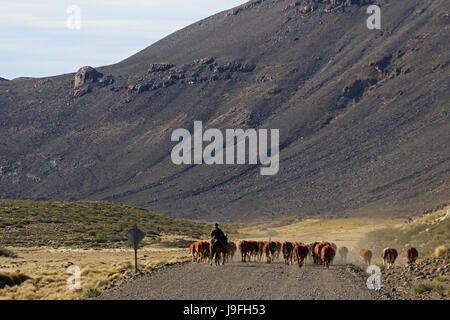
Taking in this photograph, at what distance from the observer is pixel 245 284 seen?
899 inches

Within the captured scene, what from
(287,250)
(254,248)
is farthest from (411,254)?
(254,248)

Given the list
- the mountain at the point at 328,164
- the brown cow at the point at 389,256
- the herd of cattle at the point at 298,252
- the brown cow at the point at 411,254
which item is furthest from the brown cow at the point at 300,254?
the mountain at the point at 328,164

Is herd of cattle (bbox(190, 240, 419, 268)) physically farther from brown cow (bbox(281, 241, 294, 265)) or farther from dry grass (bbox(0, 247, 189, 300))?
dry grass (bbox(0, 247, 189, 300))

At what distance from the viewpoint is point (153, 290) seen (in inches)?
846

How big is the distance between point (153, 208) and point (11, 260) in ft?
368

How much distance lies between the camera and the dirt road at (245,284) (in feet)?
65.1

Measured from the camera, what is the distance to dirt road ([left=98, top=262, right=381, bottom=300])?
65.1 ft

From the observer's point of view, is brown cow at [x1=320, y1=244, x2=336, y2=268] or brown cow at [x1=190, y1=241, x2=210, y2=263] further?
brown cow at [x1=190, y1=241, x2=210, y2=263]

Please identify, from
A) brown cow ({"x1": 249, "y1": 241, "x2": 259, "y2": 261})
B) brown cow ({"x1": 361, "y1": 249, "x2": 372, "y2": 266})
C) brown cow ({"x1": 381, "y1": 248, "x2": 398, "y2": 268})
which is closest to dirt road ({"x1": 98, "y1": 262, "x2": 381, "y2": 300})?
brown cow ({"x1": 381, "y1": 248, "x2": 398, "y2": 268})

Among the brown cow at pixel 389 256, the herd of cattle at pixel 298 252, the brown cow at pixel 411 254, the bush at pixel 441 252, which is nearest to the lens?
the bush at pixel 441 252

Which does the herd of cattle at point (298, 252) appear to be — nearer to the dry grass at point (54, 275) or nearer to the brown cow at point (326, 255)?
the brown cow at point (326, 255)

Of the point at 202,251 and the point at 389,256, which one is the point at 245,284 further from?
the point at 202,251
